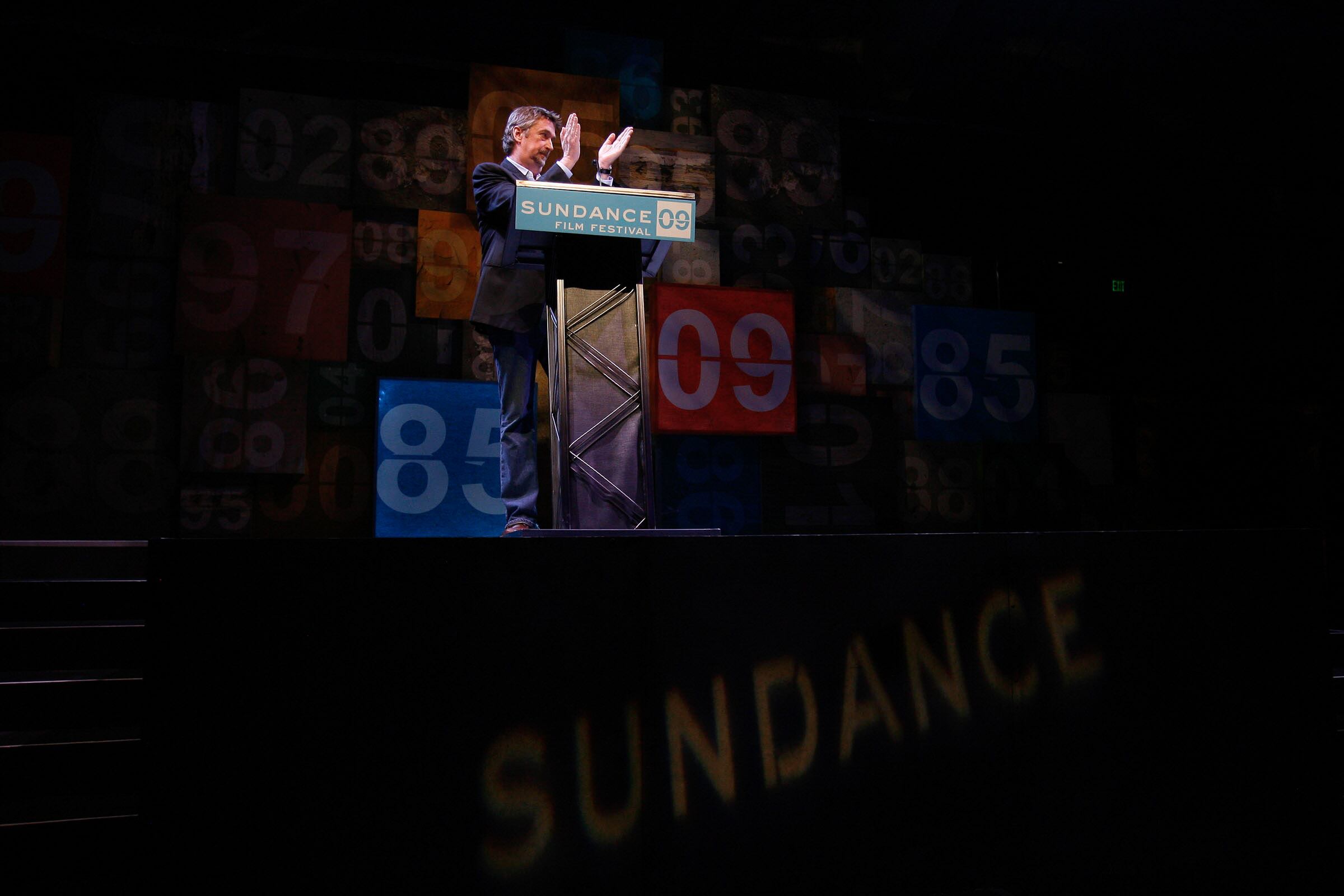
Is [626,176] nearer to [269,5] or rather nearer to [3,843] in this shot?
[269,5]

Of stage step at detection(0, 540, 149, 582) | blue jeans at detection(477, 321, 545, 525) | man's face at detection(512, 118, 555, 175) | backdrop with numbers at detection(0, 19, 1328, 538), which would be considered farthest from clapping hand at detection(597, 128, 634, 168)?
backdrop with numbers at detection(0, 19, 1328, 538)

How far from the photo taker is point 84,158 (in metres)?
4.13

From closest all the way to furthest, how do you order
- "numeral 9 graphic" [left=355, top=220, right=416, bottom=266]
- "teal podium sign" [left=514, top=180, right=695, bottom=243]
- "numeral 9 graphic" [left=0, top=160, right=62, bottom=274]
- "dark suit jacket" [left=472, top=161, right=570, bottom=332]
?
"teal podium sign" [left=514, top=180, right=695, bottom=243] < "dark suit jacket" [left=472, top=161, right=570, bottom=332] < "numeral 9 graphic" [left=0, top=160, right=62, bottom=274] < "numeral 9 graphic" [left=355, top=220, right=416, bottom=266]

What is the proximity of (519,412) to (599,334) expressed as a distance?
0.54 metres

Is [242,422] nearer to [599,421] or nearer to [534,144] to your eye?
[534,144]

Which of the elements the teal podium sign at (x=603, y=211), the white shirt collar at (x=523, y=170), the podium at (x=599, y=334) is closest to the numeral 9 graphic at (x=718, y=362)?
the white shirt collar at (x=523, y=170)

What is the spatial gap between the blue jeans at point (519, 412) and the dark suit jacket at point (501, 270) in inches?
2.2

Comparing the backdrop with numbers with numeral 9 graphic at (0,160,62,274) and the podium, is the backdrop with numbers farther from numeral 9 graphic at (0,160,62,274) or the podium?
the podium

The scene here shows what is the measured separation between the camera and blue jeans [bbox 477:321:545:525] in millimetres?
2766

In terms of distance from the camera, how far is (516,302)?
110 inches

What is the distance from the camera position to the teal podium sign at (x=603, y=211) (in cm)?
222

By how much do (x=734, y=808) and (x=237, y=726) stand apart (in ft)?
3.03

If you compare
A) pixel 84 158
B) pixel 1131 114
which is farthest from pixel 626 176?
pixel 1131 114

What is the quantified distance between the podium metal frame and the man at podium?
A: 1.02ft
